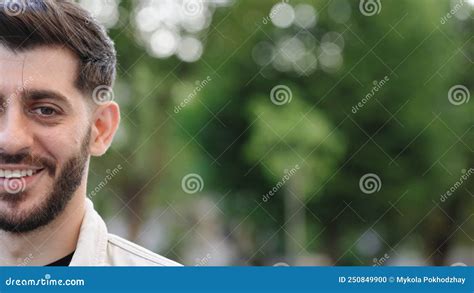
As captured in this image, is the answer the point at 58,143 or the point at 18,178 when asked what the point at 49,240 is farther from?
the point at 58,143

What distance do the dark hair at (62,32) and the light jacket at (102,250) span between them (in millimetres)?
675

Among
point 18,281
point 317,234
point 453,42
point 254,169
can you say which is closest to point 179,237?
point 254,169

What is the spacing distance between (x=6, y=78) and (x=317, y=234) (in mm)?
12595

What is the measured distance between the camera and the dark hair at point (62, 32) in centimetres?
328

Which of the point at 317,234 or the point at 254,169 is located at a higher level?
the point at 254,169

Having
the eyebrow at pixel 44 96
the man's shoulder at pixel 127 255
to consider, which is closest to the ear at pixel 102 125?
the eyebrow at pixel 44 96

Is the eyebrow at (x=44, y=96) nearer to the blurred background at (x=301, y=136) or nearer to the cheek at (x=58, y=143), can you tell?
the cheek at (x=58, y=143)

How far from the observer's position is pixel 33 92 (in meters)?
3.22

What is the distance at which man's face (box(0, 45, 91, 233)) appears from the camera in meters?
3.17

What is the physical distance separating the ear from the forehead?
0.54 feet

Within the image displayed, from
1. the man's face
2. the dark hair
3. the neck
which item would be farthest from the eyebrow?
the neck

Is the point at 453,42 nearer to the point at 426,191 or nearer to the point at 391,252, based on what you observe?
the point at 426,191

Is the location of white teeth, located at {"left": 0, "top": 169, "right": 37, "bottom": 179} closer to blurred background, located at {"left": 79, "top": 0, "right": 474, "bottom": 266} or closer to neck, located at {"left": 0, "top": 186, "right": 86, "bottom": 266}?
neck, located at {"left": 0, "top": 186, "right": 86, "bottom": 266}

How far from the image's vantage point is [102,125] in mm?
3443
